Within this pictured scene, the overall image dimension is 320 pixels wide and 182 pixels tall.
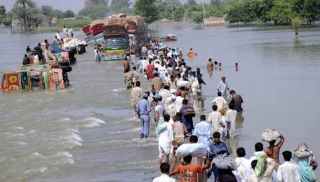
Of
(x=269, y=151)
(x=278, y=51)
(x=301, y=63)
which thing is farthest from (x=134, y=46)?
(x=269, y=151)

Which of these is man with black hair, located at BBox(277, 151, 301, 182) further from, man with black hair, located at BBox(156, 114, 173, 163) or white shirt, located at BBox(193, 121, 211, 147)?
man with black hair, located at BBox(156, 114, 173, 163)

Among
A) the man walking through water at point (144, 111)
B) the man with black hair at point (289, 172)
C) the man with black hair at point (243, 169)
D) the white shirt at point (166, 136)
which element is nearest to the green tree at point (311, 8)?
the man walking through water at point (144, 111)

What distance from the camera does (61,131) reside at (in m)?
21.7

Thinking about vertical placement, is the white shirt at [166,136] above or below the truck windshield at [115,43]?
below

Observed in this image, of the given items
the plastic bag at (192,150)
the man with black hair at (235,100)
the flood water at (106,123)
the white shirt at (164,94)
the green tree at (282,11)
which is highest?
the green tree at (282,11)

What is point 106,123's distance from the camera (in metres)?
22.5

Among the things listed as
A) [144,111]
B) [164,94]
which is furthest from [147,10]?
[144,111]

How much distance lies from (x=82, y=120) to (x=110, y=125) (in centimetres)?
193

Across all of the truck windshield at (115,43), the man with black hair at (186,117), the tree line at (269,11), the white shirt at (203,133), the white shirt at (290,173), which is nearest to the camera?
the white shirt at (290,173)

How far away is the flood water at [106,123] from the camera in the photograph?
16359 millimetres

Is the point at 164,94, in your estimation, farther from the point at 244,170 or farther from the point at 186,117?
the point at 244,170

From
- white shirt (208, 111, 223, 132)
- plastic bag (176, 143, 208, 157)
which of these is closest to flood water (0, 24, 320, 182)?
white shirt (208, 111, 223, 132)

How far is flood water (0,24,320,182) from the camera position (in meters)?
16.4

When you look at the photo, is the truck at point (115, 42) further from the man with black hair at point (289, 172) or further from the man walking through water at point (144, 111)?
the man with black hair at point (289, 172)
